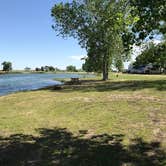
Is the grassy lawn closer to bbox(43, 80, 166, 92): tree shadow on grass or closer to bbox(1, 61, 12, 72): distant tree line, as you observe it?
bbox(43, 80, 166, 92): tree shadow on grass

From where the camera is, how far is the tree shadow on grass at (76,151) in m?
8.21

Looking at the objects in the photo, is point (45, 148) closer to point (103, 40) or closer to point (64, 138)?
point (64, 138)

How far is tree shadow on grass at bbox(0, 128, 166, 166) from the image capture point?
8211mm

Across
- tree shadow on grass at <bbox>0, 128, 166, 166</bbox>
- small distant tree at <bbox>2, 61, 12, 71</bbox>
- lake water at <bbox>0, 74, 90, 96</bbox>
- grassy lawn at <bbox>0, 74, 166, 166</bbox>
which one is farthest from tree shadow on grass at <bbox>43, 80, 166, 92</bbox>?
small distant tree at <bbox>2, 61, 12, 71</bbox>

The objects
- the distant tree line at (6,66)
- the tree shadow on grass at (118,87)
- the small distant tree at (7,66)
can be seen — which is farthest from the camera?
the distant tree line at (6,66)

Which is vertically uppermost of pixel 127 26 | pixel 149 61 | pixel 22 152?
pixel 127 26

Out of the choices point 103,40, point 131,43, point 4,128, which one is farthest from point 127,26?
point 103,40

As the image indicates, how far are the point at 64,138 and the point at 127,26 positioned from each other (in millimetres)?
3944

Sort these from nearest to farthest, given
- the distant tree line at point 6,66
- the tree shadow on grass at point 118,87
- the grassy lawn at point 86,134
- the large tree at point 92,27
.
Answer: the grassy lawn at point 86,134, the tree shadow on grass at point 118,87, the large tree at point 92,27, the distant tree line at point 6,66

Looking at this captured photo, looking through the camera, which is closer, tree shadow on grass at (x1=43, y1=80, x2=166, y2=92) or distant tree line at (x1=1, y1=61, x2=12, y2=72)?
tree shadow on grass at (x1=43, y1=80, x2=166, y2=92)

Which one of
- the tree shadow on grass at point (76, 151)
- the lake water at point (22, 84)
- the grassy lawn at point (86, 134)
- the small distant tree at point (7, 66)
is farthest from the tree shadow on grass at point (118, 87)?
the small distant tree at point (7, 66)

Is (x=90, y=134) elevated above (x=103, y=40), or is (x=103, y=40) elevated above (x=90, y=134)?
(x=103, y=40)

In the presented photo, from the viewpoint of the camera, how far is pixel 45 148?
939 cm

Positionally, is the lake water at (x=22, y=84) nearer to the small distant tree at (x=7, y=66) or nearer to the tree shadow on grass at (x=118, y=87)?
the tree shadow on grass at (x=118, y=87)
